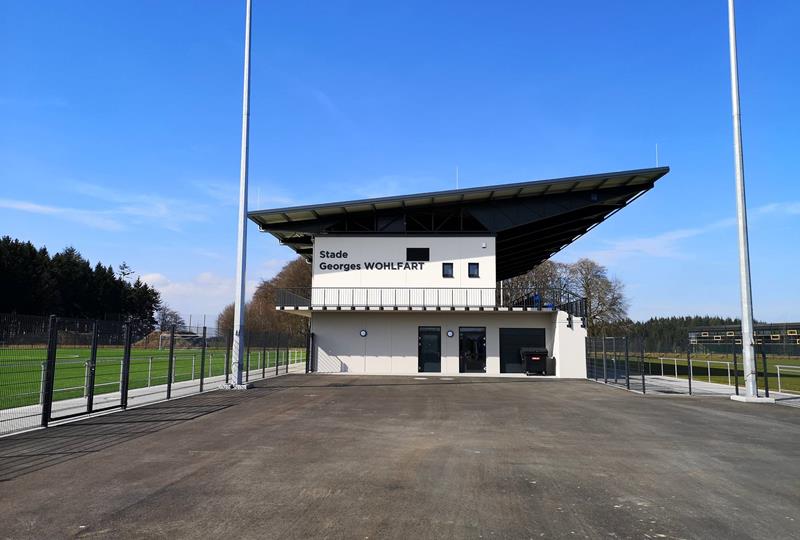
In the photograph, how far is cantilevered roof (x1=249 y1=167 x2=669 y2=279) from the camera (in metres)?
28.8

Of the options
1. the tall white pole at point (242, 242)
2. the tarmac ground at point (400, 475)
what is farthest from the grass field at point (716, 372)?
the tall white pole at point (242, 242)

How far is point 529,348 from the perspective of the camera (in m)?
29.6

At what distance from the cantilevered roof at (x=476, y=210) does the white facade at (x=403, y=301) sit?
1.03 meters

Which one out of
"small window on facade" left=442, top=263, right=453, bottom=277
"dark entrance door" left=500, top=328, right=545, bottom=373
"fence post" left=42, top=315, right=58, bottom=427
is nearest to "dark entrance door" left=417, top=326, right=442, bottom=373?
"small window on facade" left=442, top=263, right=453, bottom=277

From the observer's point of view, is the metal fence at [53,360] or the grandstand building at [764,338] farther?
the grandstand building at [764,338]

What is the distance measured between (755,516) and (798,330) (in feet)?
238

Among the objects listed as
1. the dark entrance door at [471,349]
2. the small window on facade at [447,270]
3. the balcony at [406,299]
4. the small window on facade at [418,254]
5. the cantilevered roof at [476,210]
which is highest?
the cantilevered roof at [476,210]

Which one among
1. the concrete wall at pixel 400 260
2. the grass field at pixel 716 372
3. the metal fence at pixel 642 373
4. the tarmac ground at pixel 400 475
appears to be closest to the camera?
the tarmac ground at pixel 400 475

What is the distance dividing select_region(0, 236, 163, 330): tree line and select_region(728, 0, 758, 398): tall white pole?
1908 inches

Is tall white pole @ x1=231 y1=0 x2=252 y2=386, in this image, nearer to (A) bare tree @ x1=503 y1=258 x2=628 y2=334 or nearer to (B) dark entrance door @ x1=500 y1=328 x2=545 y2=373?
(B) dark entrance door @ x1=500 y1=328 x2=545 y2=373

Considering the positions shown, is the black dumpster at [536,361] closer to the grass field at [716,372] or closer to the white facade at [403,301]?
the white facade at [403,301]

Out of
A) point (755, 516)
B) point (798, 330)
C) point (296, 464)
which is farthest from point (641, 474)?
point (798, 330)

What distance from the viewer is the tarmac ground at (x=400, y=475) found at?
525 cm

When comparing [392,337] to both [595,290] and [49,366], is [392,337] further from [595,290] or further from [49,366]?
[595,290]
